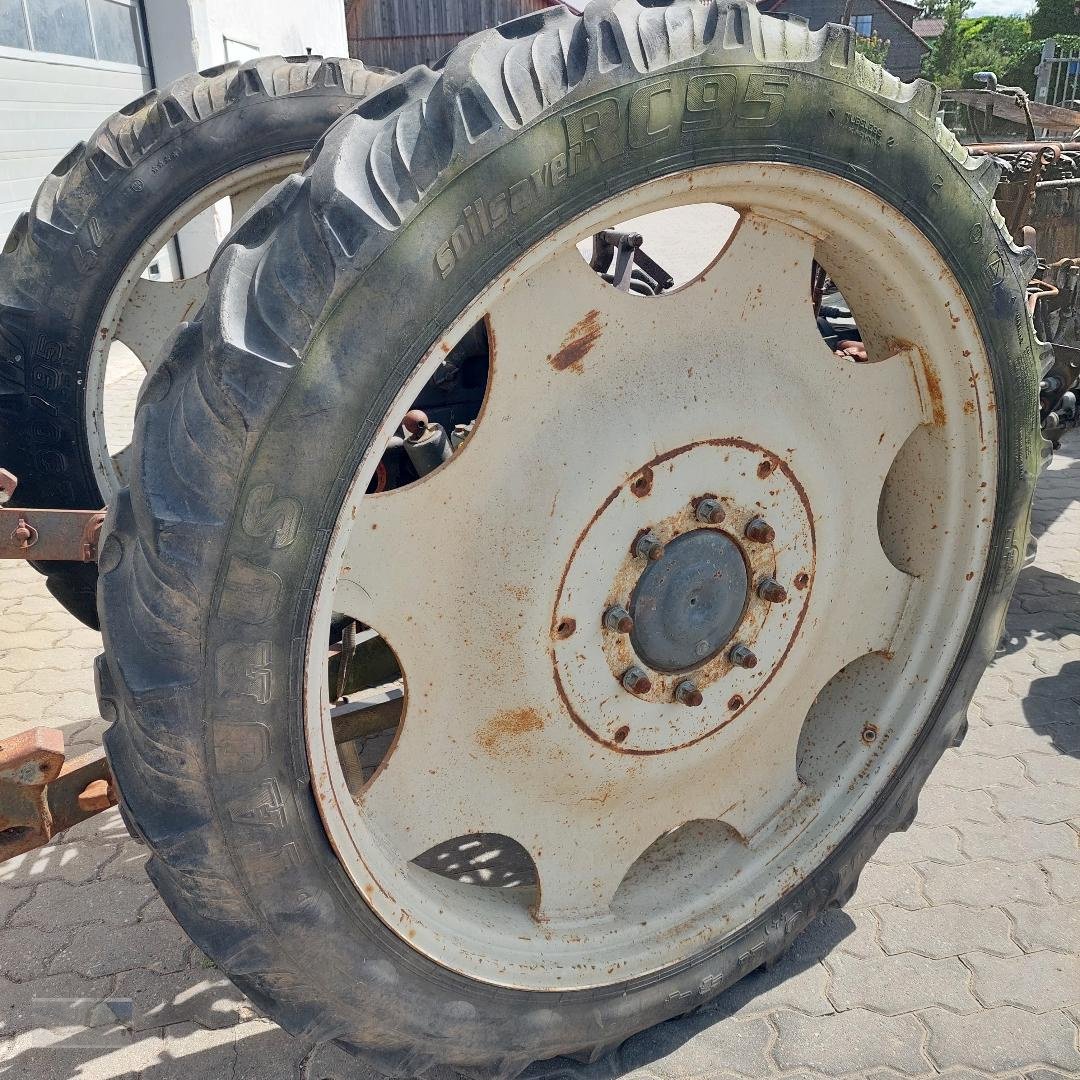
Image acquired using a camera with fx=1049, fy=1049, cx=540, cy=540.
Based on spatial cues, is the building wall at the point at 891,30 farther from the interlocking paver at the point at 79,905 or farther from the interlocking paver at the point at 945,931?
the interlocking paver at the point at 79,905

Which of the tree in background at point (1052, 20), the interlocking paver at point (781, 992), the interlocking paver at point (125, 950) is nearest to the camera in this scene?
the interlocking paver at point (781, 992)

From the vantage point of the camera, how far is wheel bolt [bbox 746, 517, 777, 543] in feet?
5.74

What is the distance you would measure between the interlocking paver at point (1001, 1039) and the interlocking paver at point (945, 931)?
177 millimetres

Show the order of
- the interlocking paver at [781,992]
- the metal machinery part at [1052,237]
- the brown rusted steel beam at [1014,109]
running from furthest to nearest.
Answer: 1. the brown rusted steel beam at [1014,109]
2. the metal machinery part at [1052,237]
3. the interlocking paver at [781,992]

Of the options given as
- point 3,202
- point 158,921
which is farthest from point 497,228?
point 3,202

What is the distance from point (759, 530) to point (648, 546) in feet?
0.73

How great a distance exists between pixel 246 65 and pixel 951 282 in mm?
1766

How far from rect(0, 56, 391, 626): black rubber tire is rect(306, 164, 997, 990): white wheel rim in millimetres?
1178

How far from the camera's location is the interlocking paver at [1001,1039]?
2.03 metres

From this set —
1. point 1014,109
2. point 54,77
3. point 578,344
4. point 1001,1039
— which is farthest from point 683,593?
point 54,77

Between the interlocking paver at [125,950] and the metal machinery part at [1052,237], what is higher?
the metal machinery part at [1052,237]

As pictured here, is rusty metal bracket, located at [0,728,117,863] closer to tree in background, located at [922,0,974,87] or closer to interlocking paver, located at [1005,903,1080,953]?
interlocking paver, located at [1005,903,1080,953]

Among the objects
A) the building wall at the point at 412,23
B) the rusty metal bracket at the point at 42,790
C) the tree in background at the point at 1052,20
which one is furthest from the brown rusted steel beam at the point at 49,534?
the tree in background at the point at 1052,20

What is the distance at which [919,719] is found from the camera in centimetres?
215
